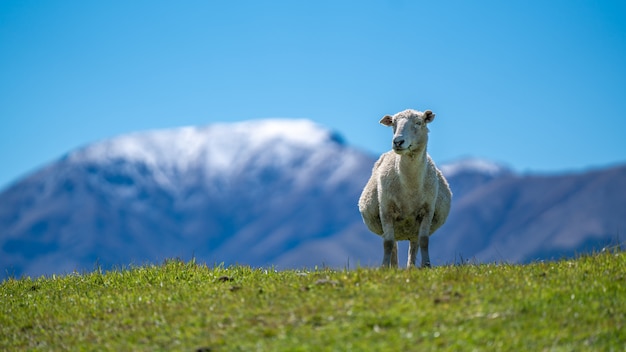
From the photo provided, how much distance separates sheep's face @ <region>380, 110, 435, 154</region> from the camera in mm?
18812

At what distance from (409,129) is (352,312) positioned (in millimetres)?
7069

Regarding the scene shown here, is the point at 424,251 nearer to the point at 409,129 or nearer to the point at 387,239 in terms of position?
the point at 387,239

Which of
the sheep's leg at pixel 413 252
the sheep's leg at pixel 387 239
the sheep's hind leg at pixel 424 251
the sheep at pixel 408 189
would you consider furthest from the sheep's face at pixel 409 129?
the sheep's leg at pixel 413 252

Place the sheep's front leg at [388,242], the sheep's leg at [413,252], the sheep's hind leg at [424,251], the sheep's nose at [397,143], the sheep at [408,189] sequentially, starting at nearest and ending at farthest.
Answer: the sheep's nose at [397,143], the sheep's hind leg at [424,251], the sheep at [408,189], the sheep's front leg at [388,242], the sheep's leg at [413,252]

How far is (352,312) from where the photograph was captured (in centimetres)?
1303

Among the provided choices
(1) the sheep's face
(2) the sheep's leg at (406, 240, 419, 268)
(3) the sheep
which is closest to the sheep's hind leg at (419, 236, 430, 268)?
(3) the sheep

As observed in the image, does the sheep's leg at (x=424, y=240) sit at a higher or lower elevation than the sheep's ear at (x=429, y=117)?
lower

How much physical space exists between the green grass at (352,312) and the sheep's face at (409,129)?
3057 mm

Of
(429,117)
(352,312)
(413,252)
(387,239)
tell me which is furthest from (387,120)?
(352,312)

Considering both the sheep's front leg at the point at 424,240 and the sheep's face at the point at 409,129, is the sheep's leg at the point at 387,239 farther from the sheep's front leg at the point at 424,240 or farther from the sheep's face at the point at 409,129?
the sheep's face at the point at 409,129

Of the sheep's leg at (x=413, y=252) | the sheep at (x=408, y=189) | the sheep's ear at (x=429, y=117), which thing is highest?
the sheep's ear at (x=429, y=117)

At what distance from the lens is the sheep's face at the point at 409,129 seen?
1881cm

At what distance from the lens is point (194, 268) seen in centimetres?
1908

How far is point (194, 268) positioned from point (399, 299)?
6752mm
